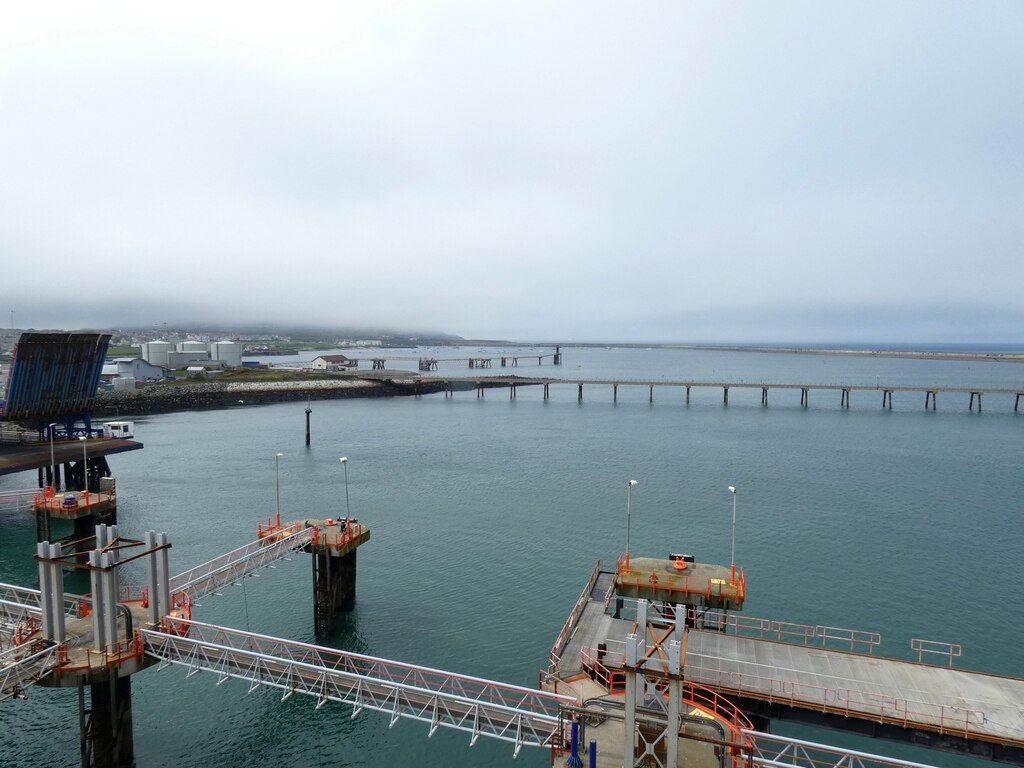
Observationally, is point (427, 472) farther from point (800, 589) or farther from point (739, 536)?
point (800, 589)

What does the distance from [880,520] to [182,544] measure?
187 feet

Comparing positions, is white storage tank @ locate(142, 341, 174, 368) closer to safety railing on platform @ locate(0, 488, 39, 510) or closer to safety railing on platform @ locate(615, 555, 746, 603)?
safety railing on platform @ locate(0, 488, 39, 510)

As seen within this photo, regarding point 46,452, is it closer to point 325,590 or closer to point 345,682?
point 325,590

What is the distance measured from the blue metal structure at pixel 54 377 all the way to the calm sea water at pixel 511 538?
9.17m

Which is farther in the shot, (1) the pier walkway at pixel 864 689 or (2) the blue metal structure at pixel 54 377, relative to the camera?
(2) the blue metal structure at pixel 54 377

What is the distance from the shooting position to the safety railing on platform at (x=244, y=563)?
26266 millimetres

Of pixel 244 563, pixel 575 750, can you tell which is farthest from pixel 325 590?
pixel 575 750

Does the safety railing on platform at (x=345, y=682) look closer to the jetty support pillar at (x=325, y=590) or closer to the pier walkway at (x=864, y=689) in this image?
the pier walkway at (x=864, y=689)

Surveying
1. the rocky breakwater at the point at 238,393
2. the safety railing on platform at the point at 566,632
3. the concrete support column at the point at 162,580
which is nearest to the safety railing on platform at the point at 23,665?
the concrete support column at the point at 162,580

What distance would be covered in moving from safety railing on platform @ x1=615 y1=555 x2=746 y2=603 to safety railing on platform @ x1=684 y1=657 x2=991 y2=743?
6166 millimetres

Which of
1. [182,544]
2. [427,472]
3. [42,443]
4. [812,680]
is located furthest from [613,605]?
[42,443]

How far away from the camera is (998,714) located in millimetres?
18516

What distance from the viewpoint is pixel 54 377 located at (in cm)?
5425

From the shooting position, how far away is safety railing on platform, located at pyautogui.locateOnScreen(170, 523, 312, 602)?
26.3m
